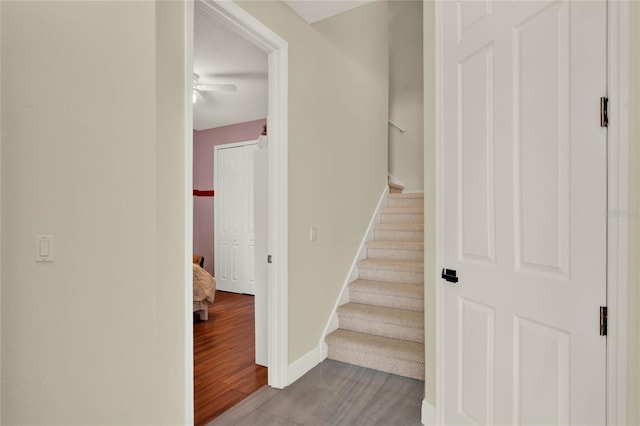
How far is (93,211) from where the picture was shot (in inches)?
55.6

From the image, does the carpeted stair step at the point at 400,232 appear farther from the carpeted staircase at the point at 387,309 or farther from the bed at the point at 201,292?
the bed at the point at 201,292

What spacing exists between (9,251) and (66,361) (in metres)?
0.48

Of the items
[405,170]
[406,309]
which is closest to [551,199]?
[406,309]

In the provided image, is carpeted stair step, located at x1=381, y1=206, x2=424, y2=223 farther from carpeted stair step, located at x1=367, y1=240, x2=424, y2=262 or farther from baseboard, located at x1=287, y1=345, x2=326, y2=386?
baseboard, located at x1=287, y1=345, x2=326, y2=386

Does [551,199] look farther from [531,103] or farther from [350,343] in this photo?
[350,343]

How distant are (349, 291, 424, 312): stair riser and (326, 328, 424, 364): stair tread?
31 cm

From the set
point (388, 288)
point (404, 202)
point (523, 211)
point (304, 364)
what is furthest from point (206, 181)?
point (523, 211)

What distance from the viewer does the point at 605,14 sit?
1115 millimetres

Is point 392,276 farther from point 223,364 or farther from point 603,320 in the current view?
point 603,320

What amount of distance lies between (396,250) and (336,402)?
1661 millimetres

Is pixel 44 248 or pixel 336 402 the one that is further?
pixel 336 402

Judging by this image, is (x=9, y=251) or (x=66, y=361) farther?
(x=66, y=361)

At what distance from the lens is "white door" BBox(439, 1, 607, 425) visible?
3.83 feet

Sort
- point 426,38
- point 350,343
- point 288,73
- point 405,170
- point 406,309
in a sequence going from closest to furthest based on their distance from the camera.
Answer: point 426,38, point 288,73, point 350,343, point 406,309, point 405,170
